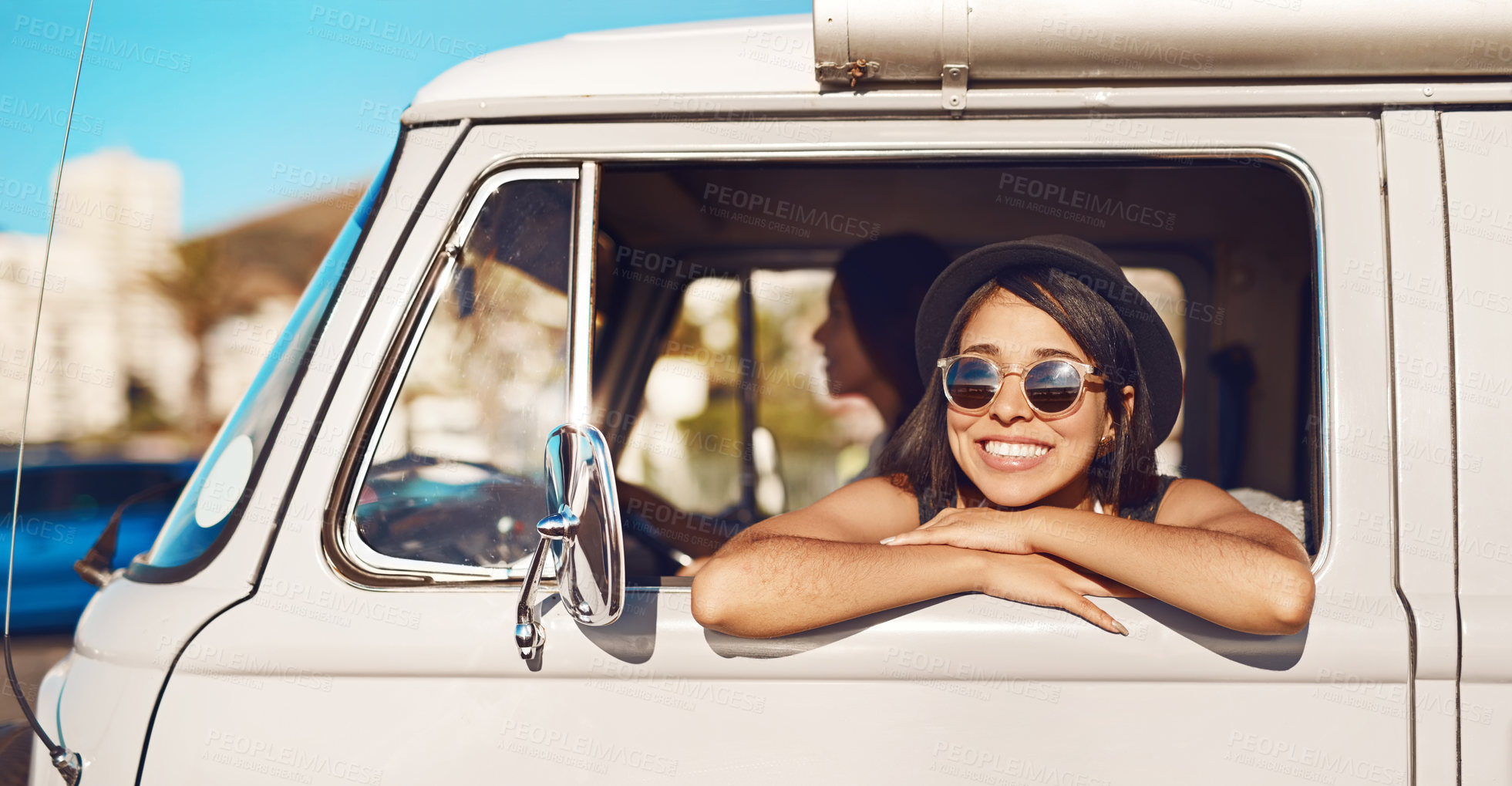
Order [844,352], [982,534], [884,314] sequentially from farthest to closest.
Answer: [844,352], [884,314], [982,534]

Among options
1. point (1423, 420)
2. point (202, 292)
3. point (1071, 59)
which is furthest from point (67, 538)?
point (202, 292)

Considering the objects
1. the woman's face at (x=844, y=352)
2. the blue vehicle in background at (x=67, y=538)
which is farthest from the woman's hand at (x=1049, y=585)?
the blue vehicle in background at (x=67, y=538)

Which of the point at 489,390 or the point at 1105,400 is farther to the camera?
the point at 1105,400

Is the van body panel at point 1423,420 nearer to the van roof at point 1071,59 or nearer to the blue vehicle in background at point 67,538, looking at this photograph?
the van roof at point 1071,59

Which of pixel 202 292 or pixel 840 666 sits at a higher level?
pixel 202 292

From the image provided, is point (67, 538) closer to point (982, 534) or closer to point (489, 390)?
point (489, 390)

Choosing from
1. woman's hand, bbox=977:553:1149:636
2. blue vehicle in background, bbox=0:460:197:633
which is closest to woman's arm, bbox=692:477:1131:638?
woman's hand, bbox=977:553:1149:636

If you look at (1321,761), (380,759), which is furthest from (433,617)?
(1321,761)

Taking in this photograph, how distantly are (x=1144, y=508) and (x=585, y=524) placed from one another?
1.13 m

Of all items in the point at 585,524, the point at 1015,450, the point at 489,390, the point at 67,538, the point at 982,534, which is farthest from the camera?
the point at 67,538

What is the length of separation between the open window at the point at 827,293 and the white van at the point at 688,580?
2.82 ft

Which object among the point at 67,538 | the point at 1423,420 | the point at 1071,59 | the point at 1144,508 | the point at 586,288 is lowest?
the point at 67,538

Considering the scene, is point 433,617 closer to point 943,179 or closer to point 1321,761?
point 1321,761

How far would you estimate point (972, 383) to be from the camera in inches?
69.0
